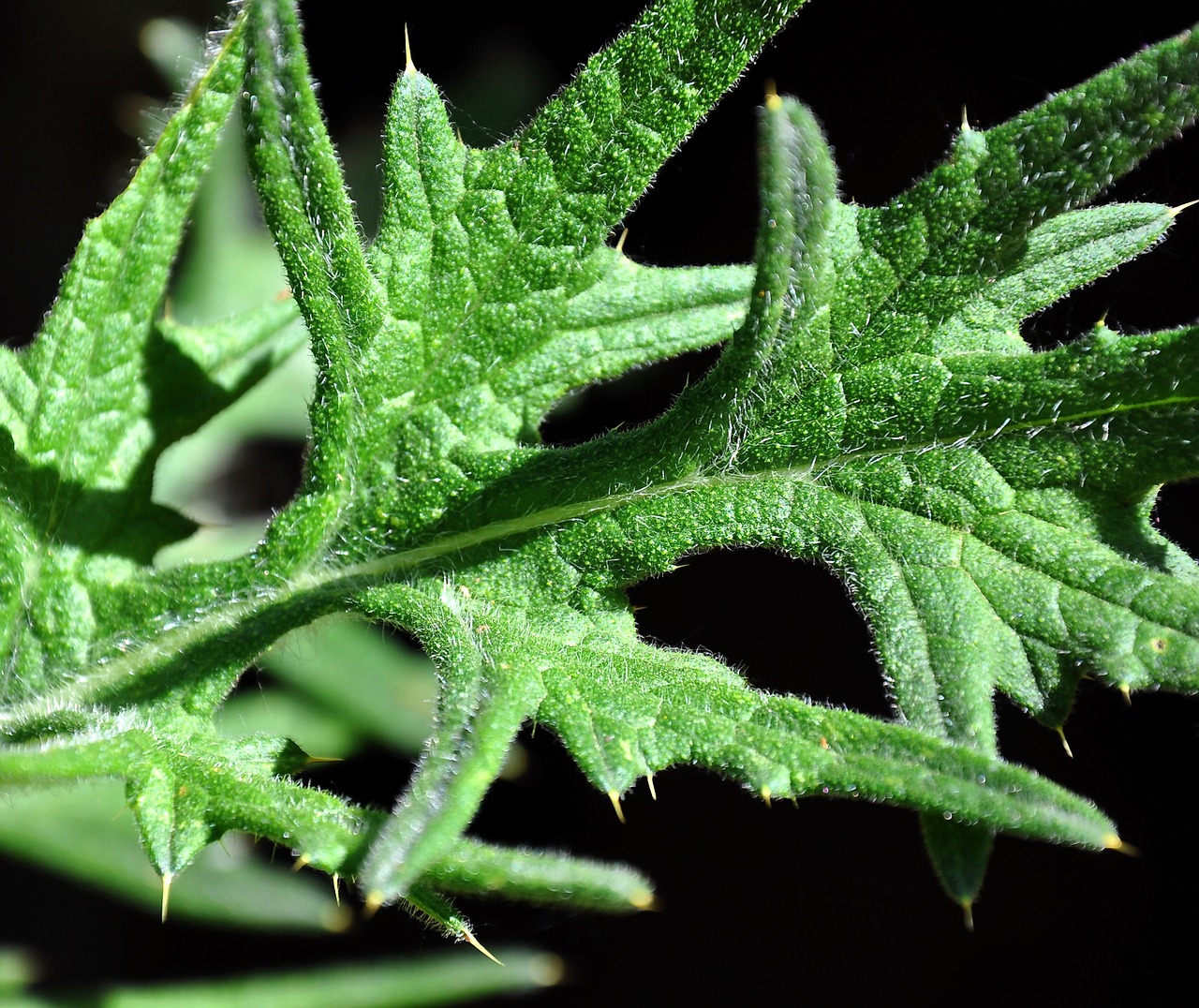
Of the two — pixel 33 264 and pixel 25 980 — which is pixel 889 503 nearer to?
pixel 25 980

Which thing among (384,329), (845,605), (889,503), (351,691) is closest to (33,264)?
(351,691)

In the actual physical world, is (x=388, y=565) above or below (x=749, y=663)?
below

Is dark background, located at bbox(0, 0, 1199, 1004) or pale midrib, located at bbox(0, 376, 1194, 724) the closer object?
pale midrib, located at bbox(0, 376, 1194, 724)

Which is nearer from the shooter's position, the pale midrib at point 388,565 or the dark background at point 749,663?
the pale midrib at point 388,565

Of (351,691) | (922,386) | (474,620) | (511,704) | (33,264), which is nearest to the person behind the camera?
(511,704)

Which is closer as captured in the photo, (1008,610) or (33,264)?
(1008,610)

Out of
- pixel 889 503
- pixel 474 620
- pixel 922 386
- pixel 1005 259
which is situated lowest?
pixel 474 620

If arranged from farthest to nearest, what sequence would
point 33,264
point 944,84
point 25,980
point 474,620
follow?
point 33,264 → point 944,84 → point 25,980 → point 474,620

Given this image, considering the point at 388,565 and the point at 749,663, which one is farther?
the point at 749,663
